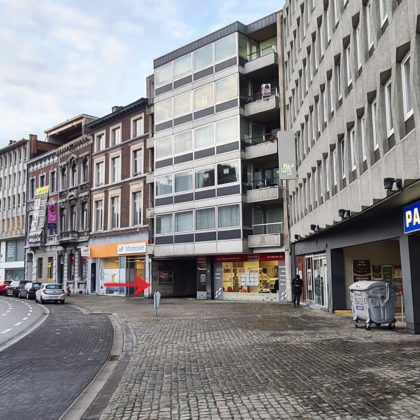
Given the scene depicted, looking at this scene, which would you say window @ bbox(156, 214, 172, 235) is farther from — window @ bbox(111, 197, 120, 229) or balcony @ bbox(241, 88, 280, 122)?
balcony @ bbox(241, 88, 280, 122)

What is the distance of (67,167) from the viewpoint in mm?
50469

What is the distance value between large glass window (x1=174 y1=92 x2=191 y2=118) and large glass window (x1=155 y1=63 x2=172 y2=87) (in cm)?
216

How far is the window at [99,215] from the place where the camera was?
4494 cm

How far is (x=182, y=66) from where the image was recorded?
36969 mm

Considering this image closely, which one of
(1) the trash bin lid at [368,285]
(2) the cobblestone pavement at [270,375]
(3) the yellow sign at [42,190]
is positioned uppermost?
(3) the yellow sign at [42,190]

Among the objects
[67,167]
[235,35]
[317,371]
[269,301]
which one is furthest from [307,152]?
[67,167]

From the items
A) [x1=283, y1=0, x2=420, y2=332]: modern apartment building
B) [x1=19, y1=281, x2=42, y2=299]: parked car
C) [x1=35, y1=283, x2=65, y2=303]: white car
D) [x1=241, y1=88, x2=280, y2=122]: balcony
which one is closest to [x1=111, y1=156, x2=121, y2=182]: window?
[x1=19, y1=281, x2=42, y2=299]: parked car

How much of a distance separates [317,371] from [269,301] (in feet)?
73.3

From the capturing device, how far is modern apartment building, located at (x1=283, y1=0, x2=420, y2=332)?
11.4 m

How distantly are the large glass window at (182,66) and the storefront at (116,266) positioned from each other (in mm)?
13446

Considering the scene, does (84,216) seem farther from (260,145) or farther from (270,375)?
(270,375)

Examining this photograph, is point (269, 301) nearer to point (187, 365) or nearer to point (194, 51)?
point (194, 51)

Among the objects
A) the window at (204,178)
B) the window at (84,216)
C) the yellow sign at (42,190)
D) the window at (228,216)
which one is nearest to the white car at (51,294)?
the window at (228,216)

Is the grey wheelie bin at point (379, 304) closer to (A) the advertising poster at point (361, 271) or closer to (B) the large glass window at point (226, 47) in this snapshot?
(A) the advertising poster at point (361, 271)
